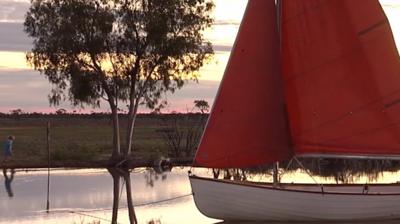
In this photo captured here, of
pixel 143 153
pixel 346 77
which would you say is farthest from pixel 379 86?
pixel 143 153

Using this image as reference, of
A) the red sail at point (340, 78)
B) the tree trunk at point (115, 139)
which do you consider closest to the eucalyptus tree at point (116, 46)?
the tree trunk at point (115, 139)

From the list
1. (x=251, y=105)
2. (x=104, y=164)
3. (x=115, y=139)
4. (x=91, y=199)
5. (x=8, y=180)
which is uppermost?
(x=251, y=105)

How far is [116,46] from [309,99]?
2247cm

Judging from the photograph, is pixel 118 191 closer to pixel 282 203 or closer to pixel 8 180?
pixel 8 180

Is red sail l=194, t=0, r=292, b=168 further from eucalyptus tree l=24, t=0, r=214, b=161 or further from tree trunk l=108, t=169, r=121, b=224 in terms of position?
eucalyptus tree l=24, t=0, r=214, b=161

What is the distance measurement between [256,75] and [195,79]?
23417 mm

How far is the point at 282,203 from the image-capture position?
17.5 m

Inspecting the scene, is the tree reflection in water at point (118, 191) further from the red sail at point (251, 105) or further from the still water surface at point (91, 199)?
the red sail at point (251, 105)

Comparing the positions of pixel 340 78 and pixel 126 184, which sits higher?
pixel 340 78

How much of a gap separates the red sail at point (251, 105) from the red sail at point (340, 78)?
11.1 inches

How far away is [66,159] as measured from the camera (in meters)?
41.6

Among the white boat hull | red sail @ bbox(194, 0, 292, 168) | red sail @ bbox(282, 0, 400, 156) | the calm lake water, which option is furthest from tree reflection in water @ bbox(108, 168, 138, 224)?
red sail @ bbox(282, 0, 400, 156)

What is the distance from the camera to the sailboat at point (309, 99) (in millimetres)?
18000

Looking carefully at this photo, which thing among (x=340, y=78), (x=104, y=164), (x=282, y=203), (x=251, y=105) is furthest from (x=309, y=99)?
(x=104, y=164)
